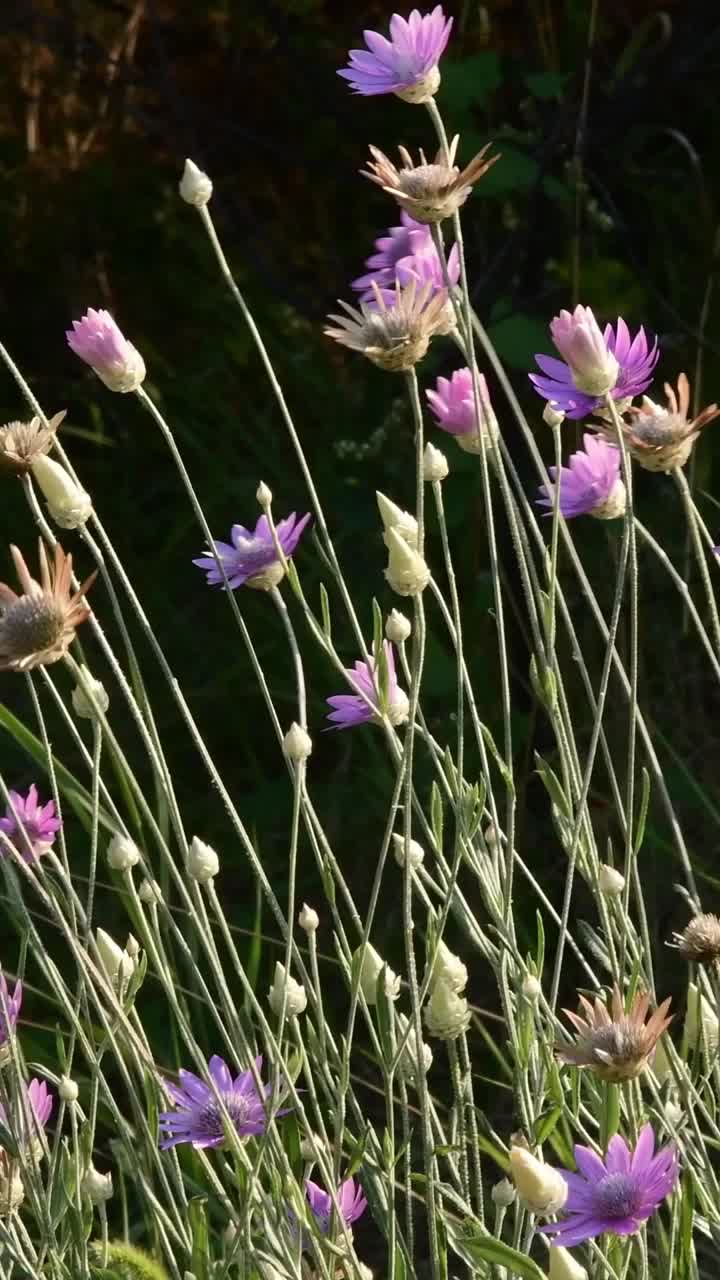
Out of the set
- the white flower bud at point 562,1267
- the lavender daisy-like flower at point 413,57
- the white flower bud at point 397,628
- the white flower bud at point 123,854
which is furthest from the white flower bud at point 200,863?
the lavender daisy-like flower at point 413,57

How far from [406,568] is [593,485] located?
0.83ft

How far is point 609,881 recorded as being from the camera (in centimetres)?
85

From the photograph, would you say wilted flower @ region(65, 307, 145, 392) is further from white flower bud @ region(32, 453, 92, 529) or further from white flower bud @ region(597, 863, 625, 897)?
white flower bud @ region(597, 863, 625, 897)

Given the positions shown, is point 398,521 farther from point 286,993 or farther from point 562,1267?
point 562,1267

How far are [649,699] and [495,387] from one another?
1.27ft

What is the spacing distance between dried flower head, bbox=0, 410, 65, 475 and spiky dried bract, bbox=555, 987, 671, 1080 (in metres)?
0.35

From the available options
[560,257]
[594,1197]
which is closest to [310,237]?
[560,257]

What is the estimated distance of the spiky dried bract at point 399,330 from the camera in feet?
2.64

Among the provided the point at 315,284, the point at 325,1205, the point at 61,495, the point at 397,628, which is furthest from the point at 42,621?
the point at 315,284

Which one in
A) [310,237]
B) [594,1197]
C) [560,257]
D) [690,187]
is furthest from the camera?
[310,237]

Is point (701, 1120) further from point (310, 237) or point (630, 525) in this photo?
point (310, 237)

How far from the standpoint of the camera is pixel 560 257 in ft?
6.67

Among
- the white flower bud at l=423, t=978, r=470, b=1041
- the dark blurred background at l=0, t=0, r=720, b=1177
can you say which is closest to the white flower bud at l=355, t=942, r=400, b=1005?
the white flower bud at l=423, t=978, r=470, b=1041

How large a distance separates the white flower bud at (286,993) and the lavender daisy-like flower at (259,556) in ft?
0.67
